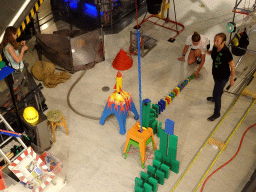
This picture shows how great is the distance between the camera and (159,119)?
5652mm

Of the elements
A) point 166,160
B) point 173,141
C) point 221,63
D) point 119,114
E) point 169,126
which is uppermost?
point 221,63

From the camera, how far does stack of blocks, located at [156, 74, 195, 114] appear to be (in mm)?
5664

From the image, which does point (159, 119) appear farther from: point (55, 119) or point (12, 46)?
point (12, 46)

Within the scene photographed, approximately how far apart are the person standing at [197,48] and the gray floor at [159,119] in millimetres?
189

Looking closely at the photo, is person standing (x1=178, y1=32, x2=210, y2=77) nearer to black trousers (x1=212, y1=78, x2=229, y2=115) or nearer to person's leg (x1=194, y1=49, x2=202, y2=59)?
person's leg (x1=194, y1=49, x2=202, y2=59)

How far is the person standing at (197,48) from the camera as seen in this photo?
20.3 ft

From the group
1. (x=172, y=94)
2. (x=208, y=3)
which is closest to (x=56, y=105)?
(x=172, y=94)

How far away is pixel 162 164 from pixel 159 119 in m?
1.26

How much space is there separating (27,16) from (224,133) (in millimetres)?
4778

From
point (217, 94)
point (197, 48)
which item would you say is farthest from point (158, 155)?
point (197, 48)

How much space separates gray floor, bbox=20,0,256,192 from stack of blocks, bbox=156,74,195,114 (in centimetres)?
9

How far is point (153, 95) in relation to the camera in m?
6.12

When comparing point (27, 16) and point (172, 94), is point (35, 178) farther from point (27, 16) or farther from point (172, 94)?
point (27, 16)

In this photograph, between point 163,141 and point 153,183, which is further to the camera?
point 163,141
